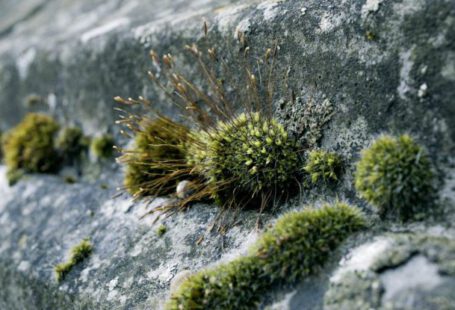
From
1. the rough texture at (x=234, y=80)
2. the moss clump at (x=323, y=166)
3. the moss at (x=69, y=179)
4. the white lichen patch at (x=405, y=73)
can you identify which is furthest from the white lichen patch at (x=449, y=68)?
the moss at (x=69, y=179)

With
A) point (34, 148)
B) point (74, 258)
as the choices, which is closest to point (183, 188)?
point (74, 258)

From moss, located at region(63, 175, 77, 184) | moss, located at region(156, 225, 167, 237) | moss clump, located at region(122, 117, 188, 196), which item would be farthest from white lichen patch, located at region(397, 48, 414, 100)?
moss, located at region(63, 175, 77, 184)

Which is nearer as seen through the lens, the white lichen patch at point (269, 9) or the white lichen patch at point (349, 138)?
the white lichen patch at point (349, 138)

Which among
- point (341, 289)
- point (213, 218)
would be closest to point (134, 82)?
point (213, 218)

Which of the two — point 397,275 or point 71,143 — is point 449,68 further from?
Answer: point 71,143

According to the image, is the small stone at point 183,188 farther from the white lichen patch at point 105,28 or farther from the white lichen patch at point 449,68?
the white lichen patch at point 105,28

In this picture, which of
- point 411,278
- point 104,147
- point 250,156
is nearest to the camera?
point 411,278
